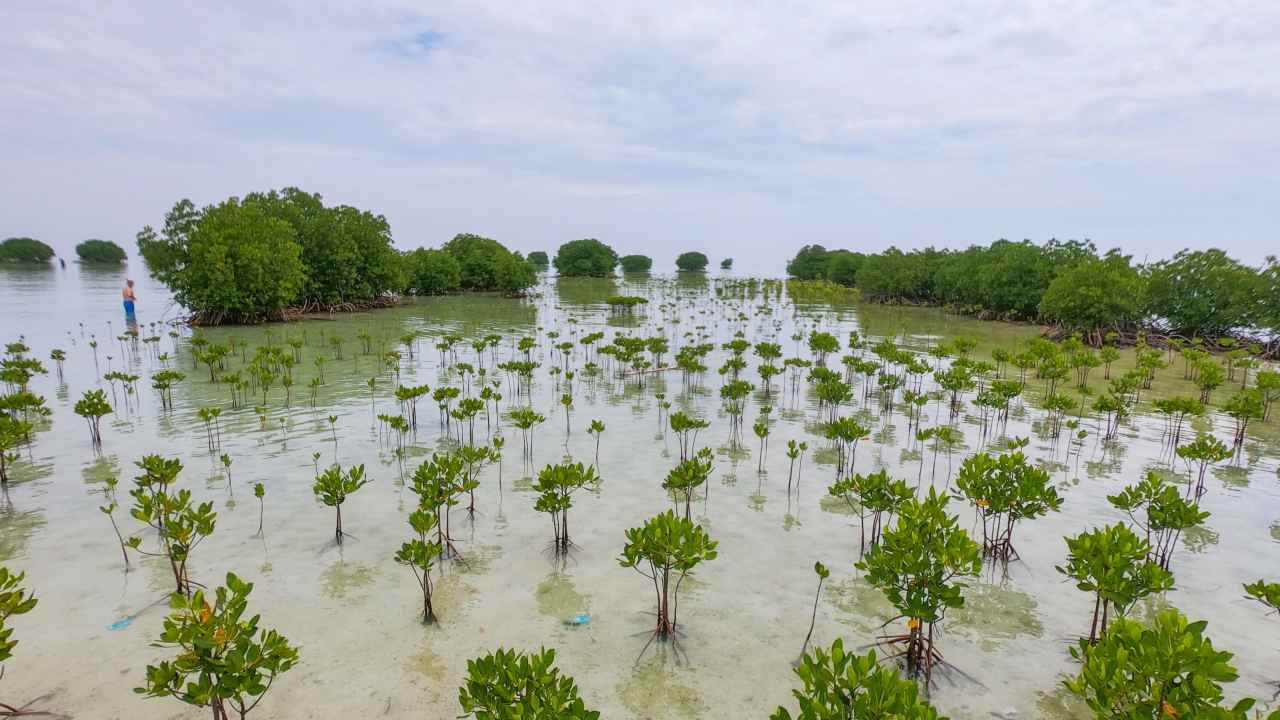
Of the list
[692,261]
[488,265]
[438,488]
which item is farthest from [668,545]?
[692,261]

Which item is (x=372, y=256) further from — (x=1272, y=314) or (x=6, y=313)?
(x=1272, y=314)

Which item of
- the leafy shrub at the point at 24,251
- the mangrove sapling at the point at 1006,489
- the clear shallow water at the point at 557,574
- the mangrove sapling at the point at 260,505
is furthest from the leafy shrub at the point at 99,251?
the mangrove sapling at the point at 1006,489

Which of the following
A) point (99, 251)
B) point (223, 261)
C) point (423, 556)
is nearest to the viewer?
point (423, 556)

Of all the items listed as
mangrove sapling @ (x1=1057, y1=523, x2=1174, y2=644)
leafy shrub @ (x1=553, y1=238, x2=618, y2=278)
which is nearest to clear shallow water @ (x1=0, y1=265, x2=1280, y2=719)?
mangrove sapling @ (x1=1057, y1=523, x2=1174, y2=644)

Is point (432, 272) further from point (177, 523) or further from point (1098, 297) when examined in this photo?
point (177, 523)

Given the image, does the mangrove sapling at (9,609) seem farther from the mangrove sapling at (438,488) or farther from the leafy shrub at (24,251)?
the leafy shrub at (24,251)

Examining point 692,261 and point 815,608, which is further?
point 692,261
